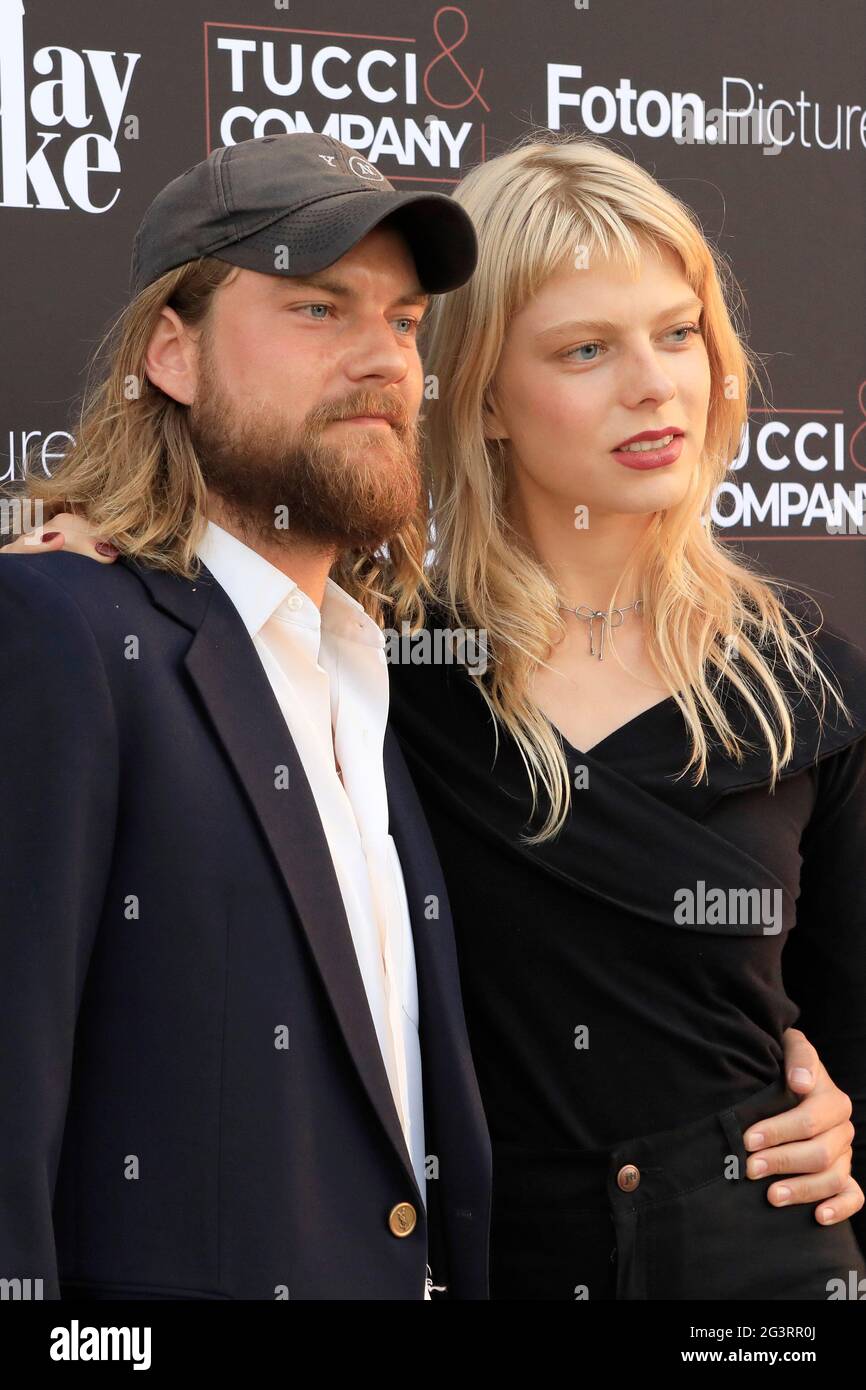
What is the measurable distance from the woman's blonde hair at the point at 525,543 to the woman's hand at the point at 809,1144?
0.38 metres

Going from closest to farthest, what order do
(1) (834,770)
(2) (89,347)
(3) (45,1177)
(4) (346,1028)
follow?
(3) (45,1177), (4) (346,1028), (1) (834,770), (2) (89,347)

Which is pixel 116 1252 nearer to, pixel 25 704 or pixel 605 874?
pixel 25 704

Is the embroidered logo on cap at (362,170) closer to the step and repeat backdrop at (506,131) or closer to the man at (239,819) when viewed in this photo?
the man at (239,819)

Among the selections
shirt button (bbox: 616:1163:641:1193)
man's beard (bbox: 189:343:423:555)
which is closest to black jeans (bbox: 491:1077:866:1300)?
shirt button (bbox: 616:1163:641:1193)

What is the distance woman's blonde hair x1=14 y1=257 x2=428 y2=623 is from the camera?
1.62 m

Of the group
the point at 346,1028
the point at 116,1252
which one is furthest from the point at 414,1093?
the point at 116,1252

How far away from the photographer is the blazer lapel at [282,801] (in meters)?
1.46

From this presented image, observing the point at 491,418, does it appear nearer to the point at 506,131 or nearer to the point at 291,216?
the point at 291,216

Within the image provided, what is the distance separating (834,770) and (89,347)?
4.28 ft

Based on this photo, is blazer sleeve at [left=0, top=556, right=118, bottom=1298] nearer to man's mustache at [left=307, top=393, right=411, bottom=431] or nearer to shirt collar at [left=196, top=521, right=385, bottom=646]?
shirt collar at [left=196, top=521, right=385, bottom=646]

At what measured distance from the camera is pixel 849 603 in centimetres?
290

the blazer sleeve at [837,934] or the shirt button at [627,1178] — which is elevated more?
the blazer sleeve at [837,934]

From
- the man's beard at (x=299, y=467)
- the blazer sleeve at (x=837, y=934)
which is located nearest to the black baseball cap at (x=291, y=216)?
the man's beard at (x=299, y=467)

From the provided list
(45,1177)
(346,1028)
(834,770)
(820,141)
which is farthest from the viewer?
(820,141)
